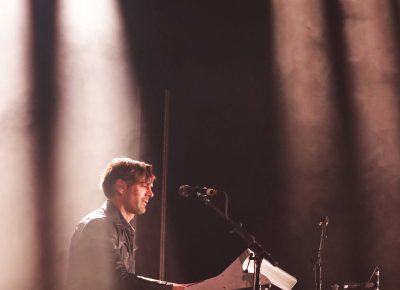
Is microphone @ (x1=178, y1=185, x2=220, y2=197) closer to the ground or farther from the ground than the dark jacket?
farther from the ground

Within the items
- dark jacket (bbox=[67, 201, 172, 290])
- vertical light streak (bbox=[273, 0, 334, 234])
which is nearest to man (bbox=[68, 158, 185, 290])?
dark jacket (bbox=[67, 201, 172, 290])

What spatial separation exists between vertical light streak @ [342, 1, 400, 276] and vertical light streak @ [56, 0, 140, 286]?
2.38m

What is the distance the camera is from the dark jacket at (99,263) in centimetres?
282

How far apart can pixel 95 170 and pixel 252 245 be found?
9.10 ft

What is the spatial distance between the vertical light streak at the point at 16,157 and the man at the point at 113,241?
235cm

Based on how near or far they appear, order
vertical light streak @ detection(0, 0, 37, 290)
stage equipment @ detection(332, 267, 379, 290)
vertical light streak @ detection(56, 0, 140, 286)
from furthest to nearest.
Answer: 1. vertical light streak @ detection(56, 0, 140, 286)
2. vertical light streak @ detection(0, 0, 37, 290)
3. stage equipment @ detection(332, 267, 379, 290)

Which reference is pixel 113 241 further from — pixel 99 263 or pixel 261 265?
pixel 261 265

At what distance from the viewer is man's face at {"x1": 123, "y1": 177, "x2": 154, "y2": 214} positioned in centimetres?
321

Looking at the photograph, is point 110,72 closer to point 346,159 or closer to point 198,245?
point 198,245

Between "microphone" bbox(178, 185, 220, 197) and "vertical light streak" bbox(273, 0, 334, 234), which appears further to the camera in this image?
"vertical light streak" bbox(273, 0, 334, 234)

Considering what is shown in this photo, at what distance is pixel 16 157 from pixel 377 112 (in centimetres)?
371

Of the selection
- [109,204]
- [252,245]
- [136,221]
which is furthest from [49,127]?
[252,245]

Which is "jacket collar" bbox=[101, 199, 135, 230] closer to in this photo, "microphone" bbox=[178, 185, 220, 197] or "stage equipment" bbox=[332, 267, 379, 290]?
"microphone" bbox=[178, 185, 220, 197]

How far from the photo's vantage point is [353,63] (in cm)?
591
